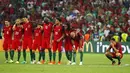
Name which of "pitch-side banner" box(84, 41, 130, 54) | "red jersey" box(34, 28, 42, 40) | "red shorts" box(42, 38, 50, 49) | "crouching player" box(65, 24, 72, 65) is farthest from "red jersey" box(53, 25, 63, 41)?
"pitch-side banner" box(84, 41, 130, 54)

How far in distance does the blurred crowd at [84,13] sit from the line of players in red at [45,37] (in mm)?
12636

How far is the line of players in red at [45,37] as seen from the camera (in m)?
23.5

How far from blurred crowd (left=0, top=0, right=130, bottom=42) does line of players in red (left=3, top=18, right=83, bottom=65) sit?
12.6 meters

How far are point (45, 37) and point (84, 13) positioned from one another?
642 inches

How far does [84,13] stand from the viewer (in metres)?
39.8

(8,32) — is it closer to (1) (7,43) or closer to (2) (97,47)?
(1) (7,43)

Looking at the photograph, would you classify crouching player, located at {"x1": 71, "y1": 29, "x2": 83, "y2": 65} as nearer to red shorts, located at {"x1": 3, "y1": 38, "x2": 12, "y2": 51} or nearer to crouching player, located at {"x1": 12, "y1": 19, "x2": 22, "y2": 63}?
crouching player, located at {"x1": 12, "y1": 19, "x2": 22, "y2": 63}

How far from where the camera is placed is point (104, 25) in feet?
125

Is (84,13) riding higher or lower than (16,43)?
higher

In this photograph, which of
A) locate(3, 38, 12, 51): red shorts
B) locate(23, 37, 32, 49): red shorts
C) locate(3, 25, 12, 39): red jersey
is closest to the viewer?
locate(23, 37, 32, 49): red shorts

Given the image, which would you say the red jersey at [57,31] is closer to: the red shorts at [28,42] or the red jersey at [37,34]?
the red jersey at [37,34]

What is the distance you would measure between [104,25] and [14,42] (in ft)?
49.5

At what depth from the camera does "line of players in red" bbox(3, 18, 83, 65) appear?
23516mm

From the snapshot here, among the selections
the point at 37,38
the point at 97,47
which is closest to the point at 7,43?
the point at 37,38
